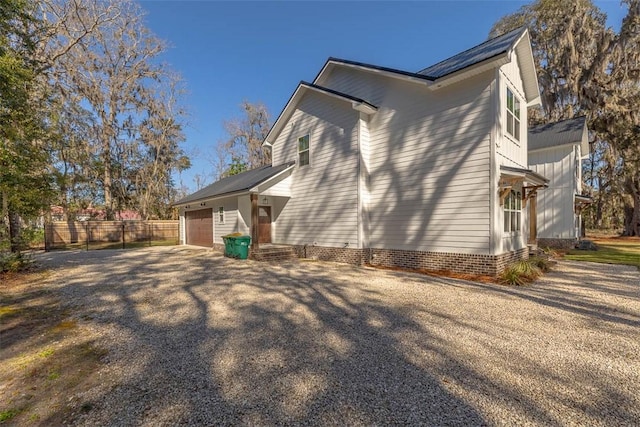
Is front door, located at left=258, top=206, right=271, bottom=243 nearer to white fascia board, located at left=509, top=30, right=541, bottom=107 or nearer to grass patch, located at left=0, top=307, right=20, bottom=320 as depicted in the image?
grass patch, located at left=0, top=307, right=20, bottom=320

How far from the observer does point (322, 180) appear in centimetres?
1148

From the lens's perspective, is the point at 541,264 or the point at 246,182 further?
the point at 246,182

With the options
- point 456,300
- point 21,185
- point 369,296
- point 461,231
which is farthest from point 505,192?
point 21,185

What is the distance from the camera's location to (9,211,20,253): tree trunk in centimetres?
859

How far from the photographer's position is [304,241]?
12.0m

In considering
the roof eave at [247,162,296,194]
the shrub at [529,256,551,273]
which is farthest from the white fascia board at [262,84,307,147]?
the shrub at [529,256,551,273]

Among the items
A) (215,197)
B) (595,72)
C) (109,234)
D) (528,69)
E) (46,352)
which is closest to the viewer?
(46,352)

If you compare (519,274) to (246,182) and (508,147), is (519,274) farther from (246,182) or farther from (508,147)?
(246,182)

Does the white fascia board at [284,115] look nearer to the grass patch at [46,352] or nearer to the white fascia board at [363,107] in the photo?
the white fascia board at [363,107]

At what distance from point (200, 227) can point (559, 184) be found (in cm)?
1943

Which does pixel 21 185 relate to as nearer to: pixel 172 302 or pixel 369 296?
pixel 172 302

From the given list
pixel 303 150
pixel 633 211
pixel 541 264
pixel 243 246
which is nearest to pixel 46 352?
pixel 243 246

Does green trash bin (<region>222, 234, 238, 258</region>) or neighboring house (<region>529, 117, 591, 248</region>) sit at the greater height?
neighboring house (<region>529, 117, 591, 248</region>)

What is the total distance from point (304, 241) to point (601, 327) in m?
9.06
